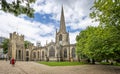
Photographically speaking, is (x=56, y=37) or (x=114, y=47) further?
(x=56, y=37)

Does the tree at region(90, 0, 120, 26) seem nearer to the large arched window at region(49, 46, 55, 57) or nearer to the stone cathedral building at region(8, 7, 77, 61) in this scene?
the stone cathedral building at region(8, 7, 77, 61)

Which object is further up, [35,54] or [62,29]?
[62,29]

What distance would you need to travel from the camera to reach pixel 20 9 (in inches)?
297

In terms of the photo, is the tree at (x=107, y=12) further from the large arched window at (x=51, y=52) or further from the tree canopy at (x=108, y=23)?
the large arched window at (x=51, y=52)

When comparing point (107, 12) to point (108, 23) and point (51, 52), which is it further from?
point (51, 52)

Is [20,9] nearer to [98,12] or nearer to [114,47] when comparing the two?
[98,12]

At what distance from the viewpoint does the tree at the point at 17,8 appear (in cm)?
697

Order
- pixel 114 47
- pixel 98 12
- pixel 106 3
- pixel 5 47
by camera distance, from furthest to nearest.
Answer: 1. pixel 5 47
2. pixel 114 47
3. pixel 98 12
4. pixel 106 3

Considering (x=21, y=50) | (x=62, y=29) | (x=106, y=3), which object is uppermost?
(x=62, y=29)

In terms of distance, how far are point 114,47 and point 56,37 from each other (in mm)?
68065

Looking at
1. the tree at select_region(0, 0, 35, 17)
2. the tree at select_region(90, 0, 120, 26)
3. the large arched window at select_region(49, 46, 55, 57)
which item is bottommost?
the large arched window at select_region(49, 46, 55, 57)

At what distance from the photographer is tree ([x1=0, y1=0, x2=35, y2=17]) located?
6.97m

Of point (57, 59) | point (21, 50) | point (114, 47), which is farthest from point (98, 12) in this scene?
point (21, 50)

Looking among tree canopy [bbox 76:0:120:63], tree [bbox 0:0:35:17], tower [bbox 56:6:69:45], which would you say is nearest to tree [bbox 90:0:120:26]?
tree canopy [bbox 76:0:120:63]
